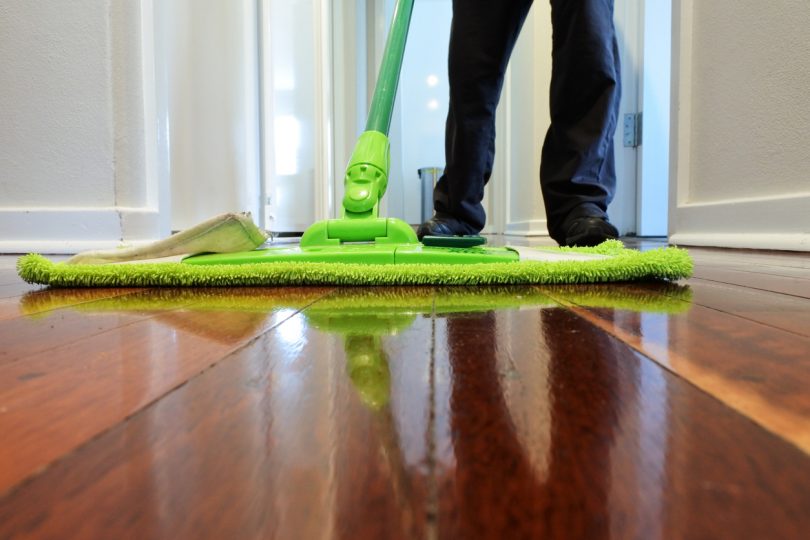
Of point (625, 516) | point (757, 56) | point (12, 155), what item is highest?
point (757, 56)

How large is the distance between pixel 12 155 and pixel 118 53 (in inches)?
13.1

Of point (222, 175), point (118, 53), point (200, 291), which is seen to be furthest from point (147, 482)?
point (222, 175)

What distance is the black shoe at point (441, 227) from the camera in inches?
50.9

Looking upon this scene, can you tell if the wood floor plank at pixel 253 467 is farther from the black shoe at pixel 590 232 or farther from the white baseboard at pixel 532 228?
the white baseboard at pixel 532 228

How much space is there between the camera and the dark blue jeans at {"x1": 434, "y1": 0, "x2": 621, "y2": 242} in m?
1.09

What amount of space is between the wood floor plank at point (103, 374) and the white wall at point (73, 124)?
3.13ft

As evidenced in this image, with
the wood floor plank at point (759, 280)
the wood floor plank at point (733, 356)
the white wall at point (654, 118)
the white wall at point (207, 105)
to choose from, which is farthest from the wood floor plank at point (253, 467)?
the white wall at point (654, 118)

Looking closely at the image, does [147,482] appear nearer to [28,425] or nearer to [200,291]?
[28,425]

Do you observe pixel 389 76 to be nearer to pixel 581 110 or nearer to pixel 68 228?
pixel 581 110

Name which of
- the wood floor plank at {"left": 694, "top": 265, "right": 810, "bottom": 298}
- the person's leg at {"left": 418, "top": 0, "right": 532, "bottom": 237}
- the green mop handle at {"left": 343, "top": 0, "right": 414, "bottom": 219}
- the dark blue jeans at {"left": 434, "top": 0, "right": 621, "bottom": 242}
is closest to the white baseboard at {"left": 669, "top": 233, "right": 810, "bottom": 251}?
the dark blue jeans at {"left": 434, "top": 0, "right": 621, "bottom": 242}

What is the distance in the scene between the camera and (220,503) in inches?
4.9

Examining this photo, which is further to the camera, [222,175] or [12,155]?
[222,175]

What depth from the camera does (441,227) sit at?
4.30 feet

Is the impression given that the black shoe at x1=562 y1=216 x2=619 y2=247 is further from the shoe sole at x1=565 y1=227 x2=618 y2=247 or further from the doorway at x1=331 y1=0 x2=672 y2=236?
the doorway at x1=331 y1=0 x2=672 y2=236
